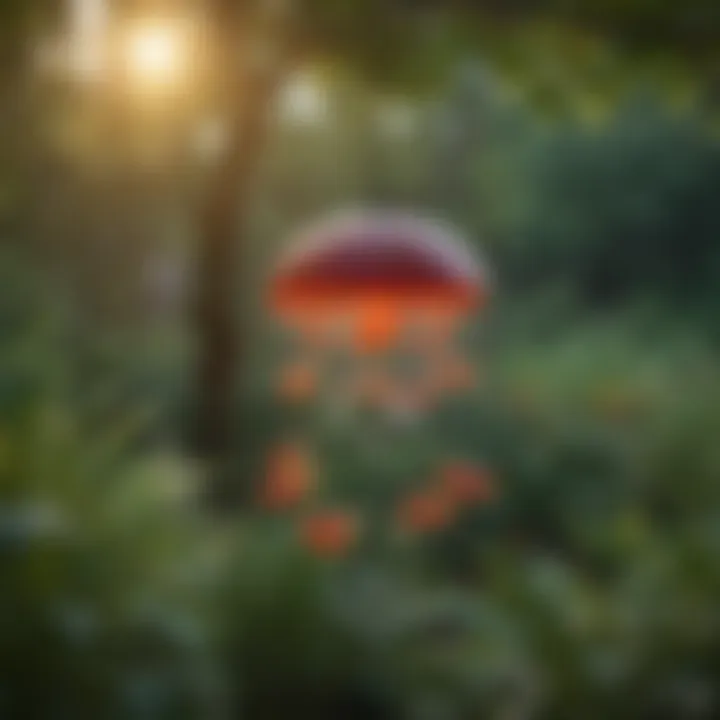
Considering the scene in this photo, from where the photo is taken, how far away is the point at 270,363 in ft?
7.49

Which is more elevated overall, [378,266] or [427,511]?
[378,266]

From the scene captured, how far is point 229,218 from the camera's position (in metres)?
2.30

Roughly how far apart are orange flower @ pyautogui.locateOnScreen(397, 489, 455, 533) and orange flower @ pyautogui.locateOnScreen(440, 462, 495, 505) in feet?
0.04

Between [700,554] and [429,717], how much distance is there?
14.7 inches

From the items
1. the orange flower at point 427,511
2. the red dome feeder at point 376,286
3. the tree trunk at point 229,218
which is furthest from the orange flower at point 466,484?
the tree trunk at point 229,218

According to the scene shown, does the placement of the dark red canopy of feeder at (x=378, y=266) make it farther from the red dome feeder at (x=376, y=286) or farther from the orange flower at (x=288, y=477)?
the orange flower at (x=288, y=477)

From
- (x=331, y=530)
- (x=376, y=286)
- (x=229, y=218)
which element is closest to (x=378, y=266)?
(x=376, y=286)

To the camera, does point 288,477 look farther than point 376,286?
Yes

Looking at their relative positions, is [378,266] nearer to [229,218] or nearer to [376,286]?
[376,286]

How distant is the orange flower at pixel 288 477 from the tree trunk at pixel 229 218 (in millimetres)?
53

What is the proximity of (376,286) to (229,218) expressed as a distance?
22cm

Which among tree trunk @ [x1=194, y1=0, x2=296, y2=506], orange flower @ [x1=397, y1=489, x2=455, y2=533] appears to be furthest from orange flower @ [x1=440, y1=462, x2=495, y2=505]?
tree trunk @ [x1=194, y1=0, x2=296, y2=506]

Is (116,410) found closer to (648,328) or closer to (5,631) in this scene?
(5,631)

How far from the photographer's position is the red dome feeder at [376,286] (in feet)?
7.15
